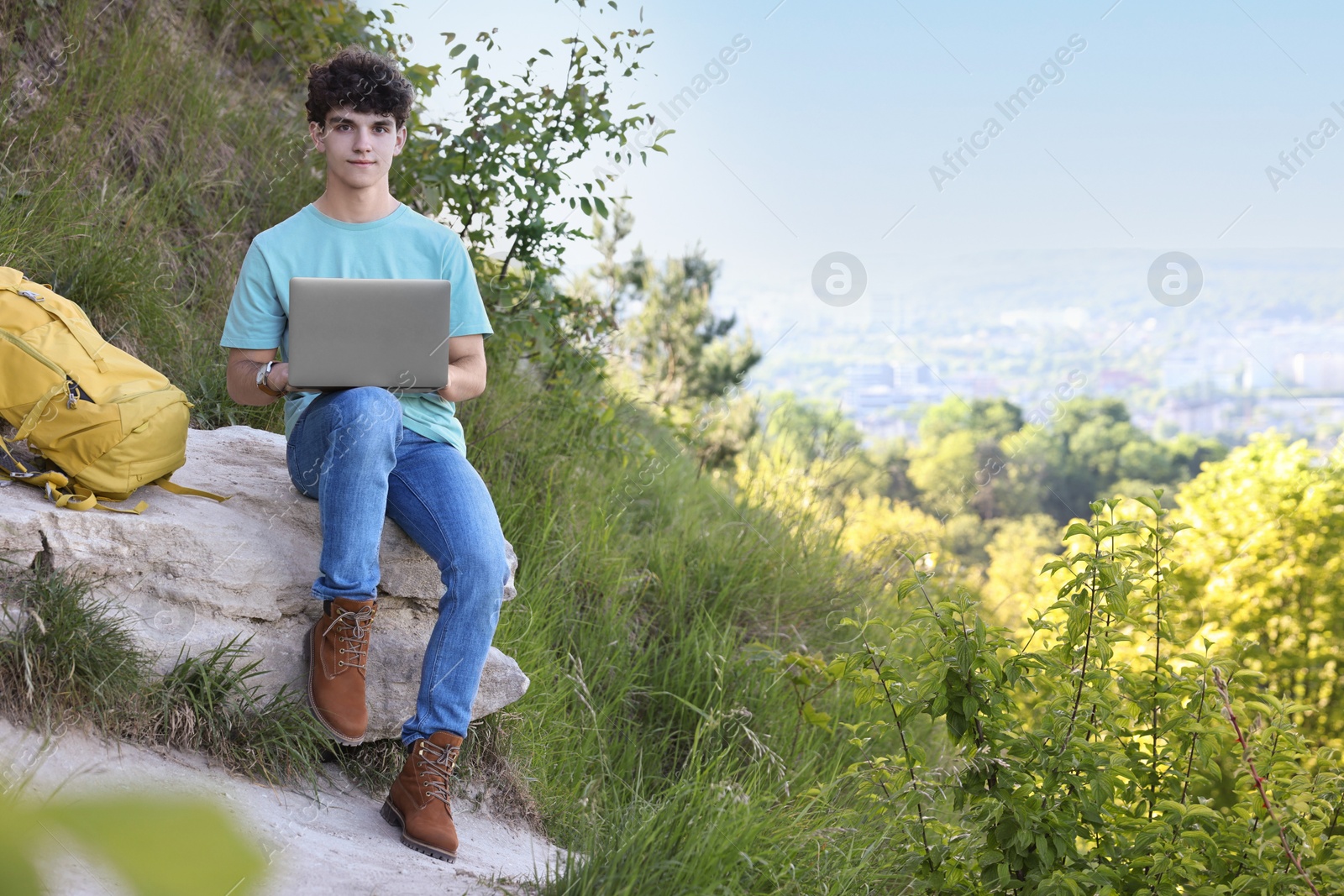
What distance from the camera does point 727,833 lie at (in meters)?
2.32

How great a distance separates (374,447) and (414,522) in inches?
10.3

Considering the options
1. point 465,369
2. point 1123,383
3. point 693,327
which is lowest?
point 465,369

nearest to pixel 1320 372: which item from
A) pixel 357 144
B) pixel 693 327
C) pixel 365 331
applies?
pixel 693 327

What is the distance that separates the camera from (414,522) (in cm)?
249

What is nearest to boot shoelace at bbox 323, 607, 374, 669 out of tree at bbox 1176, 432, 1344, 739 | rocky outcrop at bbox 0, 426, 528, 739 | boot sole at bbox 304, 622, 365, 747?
boot sole at bbox 304, 622, 365, 747

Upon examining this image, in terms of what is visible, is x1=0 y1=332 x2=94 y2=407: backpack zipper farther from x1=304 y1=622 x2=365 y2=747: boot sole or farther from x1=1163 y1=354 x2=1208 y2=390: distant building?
x1=1163 y1=354 x2=1208 y2=390: distant building

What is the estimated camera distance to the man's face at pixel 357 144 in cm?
257

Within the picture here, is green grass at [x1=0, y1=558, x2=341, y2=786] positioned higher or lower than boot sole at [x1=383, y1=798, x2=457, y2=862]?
higher

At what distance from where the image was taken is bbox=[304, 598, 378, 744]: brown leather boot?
2.37m

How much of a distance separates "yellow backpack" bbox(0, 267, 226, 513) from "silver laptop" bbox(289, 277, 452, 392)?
1.29 ft

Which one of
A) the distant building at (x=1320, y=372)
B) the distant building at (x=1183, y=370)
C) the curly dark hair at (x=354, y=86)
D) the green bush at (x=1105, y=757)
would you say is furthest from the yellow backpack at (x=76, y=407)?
the distant building at (x=1183, y=370)

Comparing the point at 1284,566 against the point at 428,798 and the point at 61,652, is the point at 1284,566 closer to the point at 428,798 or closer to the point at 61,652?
the point at 428,798

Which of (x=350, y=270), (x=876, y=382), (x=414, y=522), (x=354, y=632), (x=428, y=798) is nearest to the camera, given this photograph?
(x=428, y=798)

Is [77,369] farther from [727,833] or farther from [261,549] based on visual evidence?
[727,833]
